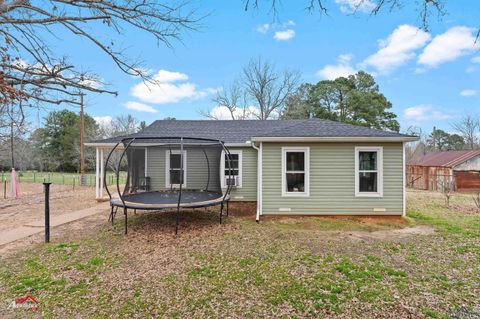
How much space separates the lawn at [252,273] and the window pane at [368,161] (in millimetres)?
1788

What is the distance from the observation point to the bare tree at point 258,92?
85.6 feet

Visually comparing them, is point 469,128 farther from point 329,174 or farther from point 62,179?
point 62,179

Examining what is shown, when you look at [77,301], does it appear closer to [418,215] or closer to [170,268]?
[170,268]

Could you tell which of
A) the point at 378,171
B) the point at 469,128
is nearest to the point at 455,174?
the point at 378,171

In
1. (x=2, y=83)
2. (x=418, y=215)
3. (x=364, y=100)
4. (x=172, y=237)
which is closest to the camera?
(x=2, y=83)

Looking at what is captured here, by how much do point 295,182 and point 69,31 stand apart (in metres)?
6.15

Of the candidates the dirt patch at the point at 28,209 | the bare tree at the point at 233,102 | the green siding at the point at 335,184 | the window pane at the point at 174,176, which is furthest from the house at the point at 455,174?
the dirt patch at the point at 28,209

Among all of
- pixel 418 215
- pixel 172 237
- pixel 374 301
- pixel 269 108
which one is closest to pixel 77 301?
pixel 172 237

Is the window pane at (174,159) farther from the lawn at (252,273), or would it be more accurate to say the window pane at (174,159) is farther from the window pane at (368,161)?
the window pane at (368,161)

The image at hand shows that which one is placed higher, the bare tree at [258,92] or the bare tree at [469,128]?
the bare tree at [258,92]

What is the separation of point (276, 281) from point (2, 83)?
412cm

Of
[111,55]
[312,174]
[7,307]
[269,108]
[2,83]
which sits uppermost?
[269,108]

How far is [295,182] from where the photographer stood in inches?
296

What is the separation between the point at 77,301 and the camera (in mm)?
3273
